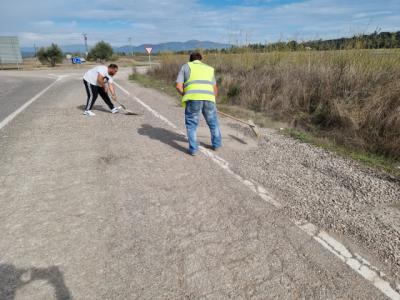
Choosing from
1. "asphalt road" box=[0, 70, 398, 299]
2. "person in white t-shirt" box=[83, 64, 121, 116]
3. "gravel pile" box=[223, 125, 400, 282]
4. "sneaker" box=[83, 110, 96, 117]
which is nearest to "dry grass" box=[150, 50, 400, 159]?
"gravel pile" box=[223, 125, 400, 282]

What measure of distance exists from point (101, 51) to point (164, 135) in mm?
60346

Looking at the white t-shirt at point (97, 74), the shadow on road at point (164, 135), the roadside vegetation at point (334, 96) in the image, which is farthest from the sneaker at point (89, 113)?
the roadside vegetation at point (334, 96)

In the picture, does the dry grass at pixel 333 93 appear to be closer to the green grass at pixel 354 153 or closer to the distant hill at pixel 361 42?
the green grass at pixel 354 153

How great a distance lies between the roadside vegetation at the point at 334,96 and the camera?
15.8 feet

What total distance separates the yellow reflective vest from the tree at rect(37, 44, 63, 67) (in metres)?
A: 53.8

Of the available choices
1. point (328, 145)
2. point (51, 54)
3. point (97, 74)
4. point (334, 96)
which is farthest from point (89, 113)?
point (51, 54)

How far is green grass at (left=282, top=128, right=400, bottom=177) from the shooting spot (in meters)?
4.13

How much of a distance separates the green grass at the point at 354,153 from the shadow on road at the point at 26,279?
14.7 feet

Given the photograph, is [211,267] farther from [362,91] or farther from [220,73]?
[220,73]

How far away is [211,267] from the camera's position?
2.19 meters

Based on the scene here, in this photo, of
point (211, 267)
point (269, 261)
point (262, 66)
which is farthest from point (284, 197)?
point (262, 66)

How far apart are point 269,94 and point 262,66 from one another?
2528 mm

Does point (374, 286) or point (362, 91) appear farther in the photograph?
point (362, 91)

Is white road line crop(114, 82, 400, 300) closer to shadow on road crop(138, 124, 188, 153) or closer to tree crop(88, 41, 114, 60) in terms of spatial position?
shadow on road crop(138, 124, 188, 153)
